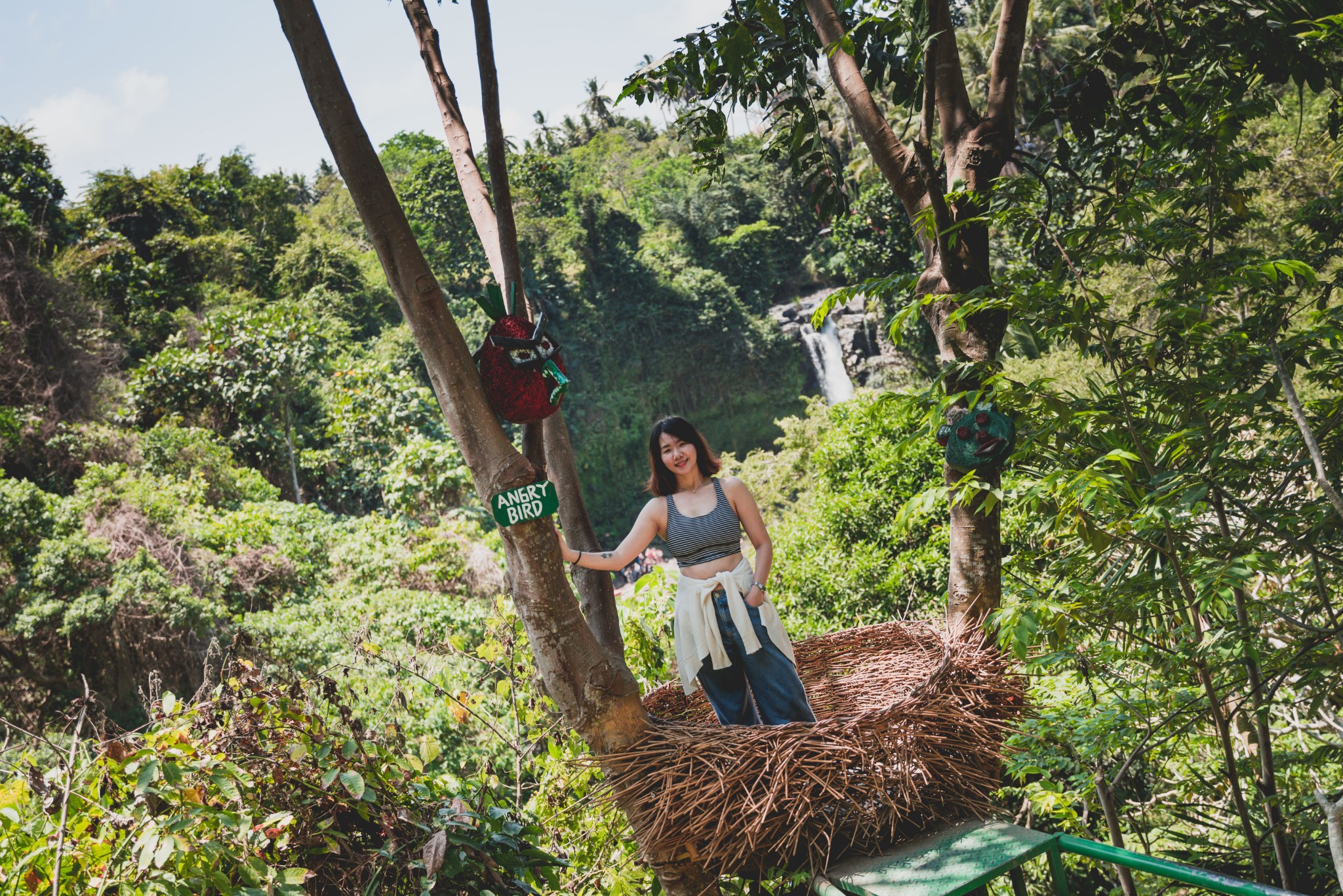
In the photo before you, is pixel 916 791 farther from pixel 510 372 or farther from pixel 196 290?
pixel 196 290

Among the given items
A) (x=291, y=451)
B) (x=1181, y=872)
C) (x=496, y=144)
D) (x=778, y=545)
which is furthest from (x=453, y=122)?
(x=291, y=451)

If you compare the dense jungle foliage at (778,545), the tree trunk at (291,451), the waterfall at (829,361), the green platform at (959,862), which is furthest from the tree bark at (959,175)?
the waterfall at (829,361)

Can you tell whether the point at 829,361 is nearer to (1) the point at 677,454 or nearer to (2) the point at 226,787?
(1) the point at 677,454

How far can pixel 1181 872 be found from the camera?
4.49 feet

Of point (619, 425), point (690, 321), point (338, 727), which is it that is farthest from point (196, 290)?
point (338, 727)

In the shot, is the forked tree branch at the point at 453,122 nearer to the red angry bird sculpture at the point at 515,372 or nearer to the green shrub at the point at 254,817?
the red angry bird sculpture at the point at 515,372

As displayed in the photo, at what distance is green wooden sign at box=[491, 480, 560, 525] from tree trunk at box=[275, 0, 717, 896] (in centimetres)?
2

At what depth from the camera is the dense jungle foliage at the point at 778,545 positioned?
1766 mm

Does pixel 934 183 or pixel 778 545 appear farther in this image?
pixel 778 545

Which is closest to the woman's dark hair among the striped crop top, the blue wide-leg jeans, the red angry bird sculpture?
the striped crop top

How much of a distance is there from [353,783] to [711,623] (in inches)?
38.8

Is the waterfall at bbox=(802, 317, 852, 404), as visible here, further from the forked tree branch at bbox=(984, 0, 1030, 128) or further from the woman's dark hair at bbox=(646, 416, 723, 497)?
the woman's dark hair at bbox=(646, 416, 723, 497)

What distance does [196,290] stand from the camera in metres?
19.1

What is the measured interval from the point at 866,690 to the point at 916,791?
651 millimetres
